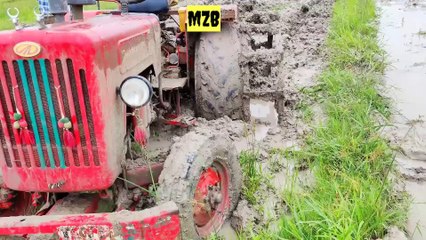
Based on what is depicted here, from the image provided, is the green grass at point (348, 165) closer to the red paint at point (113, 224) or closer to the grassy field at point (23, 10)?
the red paint at point (113, 224)

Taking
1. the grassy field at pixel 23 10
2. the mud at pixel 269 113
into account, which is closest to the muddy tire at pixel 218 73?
the mud at pixel 269 113

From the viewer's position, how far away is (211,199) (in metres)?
2.65

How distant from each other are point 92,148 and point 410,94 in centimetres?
376

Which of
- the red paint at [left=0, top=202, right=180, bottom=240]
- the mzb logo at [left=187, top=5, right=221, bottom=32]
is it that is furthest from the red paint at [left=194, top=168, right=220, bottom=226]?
the mzb logo at [left=187, top=5, right=221, bottom=32]

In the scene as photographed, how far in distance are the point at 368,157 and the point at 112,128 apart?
1.92 metres

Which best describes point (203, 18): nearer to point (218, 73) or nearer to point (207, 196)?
point (218, 73)

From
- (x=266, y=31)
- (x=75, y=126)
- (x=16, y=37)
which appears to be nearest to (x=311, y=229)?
(x=75, y=126)

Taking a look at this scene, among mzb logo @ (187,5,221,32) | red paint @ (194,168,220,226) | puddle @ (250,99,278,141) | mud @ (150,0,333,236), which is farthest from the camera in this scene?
puddle @ (250,99,278,141)

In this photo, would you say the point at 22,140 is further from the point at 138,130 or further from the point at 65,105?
the point at 138,130

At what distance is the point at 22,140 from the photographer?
89.0 inches

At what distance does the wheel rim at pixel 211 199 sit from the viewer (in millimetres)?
2557

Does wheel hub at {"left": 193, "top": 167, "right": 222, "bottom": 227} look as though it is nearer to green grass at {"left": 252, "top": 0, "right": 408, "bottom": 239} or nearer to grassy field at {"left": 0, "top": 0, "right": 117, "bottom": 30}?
green grass at {"left": 252, "top": 0, "right": 408, "bottom": 239}

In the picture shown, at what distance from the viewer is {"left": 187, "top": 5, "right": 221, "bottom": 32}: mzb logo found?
11.7 ft

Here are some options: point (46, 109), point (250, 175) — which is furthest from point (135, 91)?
point (250, 175)
